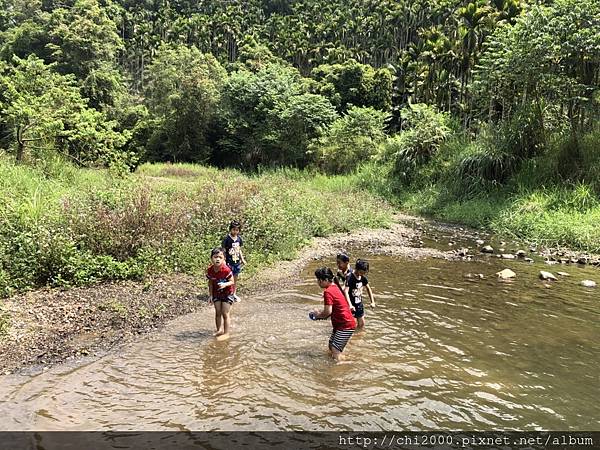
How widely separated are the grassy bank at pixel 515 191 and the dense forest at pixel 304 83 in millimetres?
402

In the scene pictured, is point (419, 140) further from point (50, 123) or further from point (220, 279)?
point (220, 279)

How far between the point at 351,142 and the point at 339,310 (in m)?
28.2

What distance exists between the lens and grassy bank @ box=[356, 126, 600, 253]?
55.1 ft

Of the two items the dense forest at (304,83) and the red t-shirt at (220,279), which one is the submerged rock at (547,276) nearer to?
the red t-shirt at (220,279)

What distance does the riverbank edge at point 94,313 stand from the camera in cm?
661

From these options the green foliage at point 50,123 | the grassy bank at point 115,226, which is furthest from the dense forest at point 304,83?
the grassy bank at point 115,226

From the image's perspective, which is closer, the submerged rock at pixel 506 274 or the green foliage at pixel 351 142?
the submerged rock at pixel 506 274

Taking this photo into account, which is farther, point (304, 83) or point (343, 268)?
point (304, 83)

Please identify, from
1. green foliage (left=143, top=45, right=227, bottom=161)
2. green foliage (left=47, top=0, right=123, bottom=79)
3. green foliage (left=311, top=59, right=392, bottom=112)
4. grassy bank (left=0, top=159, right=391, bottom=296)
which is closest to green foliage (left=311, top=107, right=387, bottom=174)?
green foliage (left=311, top=59, right=392, bottom=112)

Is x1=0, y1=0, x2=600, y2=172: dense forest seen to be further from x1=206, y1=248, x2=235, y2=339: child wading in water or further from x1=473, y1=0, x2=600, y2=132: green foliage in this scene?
x1=206, y1=248, x2=235, y2=339: child wading in water

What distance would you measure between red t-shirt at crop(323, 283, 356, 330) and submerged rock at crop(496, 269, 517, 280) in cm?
703

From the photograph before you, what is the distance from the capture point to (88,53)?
45250 mm

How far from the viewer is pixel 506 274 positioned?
39.2 ft

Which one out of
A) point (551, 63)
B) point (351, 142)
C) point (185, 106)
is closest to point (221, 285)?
point (551, 63)
